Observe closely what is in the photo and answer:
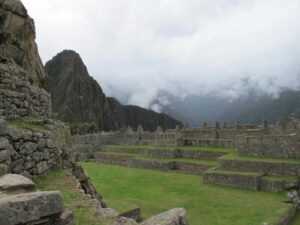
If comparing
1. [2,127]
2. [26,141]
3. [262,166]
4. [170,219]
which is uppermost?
[2,127]

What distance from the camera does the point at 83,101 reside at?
7706 cm

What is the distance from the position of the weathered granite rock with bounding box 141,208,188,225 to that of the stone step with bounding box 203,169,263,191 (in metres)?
12.4

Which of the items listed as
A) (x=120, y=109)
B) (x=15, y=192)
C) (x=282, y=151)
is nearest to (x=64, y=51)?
(x=120, y=109)

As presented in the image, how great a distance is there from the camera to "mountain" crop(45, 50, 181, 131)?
76375 mm

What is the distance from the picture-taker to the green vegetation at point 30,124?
582cm

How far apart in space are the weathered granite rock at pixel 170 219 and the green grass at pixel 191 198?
2.93 m

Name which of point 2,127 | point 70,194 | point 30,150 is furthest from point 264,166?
point 2,127

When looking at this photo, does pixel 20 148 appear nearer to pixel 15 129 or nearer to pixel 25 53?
pixel 15 129

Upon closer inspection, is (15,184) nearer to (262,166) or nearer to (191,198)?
(191,198)

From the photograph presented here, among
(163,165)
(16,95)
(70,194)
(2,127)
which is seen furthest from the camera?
(163,165)

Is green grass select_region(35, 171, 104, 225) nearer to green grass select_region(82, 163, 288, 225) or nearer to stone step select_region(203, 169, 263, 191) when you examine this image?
green grass select_region(82, 163, 288, 225)

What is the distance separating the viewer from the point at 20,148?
17.4ft

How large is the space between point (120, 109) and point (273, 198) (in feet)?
231

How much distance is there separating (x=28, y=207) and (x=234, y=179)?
15.9 meters
